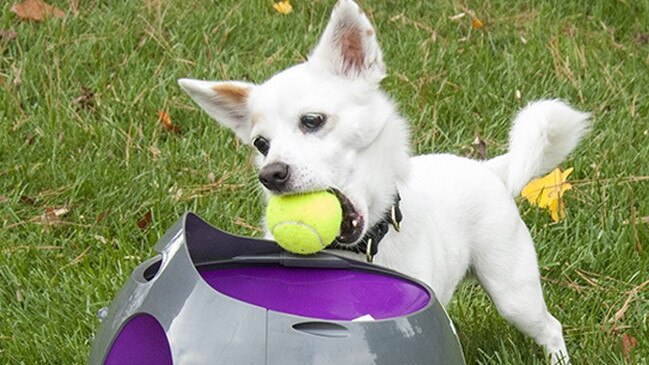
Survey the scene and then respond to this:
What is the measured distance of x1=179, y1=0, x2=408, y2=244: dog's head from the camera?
2408mm

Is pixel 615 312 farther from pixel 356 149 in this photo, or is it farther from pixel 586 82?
pixel 586 82

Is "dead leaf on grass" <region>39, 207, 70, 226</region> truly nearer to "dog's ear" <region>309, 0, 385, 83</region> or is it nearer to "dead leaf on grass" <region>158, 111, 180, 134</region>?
"dead leaf on grass" <region>158, 111, 180, 134</region>

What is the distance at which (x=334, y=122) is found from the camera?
249cm

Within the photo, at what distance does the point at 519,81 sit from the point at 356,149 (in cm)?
204

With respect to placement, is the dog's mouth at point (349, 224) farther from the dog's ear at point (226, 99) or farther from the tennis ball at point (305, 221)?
the dog's ear at point (226, 99)

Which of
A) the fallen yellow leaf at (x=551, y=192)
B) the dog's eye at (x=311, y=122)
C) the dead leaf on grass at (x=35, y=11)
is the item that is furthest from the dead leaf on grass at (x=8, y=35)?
the dog's eye at (x=311, y=122)

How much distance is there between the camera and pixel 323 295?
2.32 meters

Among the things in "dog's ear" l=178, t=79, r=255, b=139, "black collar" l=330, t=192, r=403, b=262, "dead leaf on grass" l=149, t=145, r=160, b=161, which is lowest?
"dead leaf on grass" l=149, t=145, r=160, b=161

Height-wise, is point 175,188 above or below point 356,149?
below

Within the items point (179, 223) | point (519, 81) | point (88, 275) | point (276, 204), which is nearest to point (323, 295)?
point (276, 204)

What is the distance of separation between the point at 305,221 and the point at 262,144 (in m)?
0.35

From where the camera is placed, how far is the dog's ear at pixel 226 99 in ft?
8.93

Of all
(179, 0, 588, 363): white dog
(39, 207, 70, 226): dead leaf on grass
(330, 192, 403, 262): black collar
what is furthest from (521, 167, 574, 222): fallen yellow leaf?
(39, 207, 70, 226): dead leaf on grass

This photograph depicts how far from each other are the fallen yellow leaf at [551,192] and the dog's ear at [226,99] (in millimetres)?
1082
